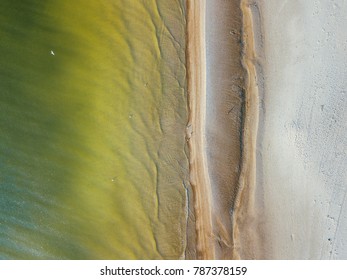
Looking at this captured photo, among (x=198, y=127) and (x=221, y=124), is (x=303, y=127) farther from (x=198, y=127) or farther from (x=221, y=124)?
(x=198, y=127)

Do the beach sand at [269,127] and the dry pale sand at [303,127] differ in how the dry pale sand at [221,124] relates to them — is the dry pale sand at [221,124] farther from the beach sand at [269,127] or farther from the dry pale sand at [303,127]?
the dry pale sand at [303,127]

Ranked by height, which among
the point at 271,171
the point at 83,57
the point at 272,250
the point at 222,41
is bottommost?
the point at 272,250

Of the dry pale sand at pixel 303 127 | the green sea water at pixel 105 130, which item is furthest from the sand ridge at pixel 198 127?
the dry pale sand at pixel 303 127

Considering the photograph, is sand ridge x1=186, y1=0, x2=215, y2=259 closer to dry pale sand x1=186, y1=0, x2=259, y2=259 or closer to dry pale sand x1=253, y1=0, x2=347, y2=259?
dry pale sand x1=186, y1=0, x2=259, y2=259

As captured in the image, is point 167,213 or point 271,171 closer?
point 271,171

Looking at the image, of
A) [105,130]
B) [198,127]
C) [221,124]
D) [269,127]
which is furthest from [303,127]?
[105,130]
